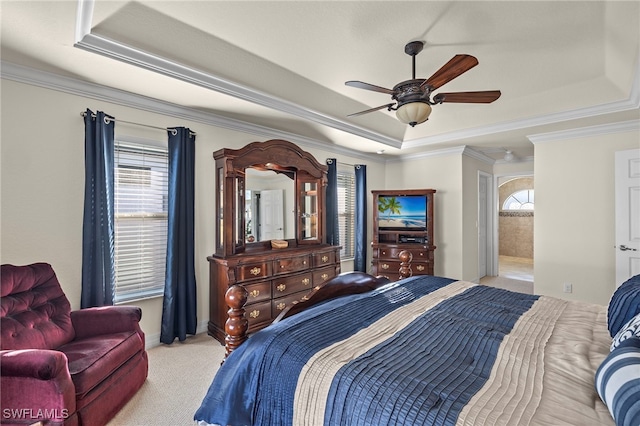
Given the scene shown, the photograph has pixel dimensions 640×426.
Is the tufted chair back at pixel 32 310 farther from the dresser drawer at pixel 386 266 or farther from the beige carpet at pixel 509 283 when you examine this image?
the beige carpet at pixel 509 283

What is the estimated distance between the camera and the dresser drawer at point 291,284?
3521 millimetres

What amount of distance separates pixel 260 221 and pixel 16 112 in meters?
2.31

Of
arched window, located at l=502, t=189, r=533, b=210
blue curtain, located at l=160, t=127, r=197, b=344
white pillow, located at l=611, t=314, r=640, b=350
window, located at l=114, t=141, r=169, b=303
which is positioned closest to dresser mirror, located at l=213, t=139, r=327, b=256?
blue curtain, located at l=160, t=127, r=197, b=344

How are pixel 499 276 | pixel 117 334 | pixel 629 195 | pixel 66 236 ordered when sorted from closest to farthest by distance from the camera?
pixel 117 334, pixel 66 236, pixel 629 195, pixel 499 276

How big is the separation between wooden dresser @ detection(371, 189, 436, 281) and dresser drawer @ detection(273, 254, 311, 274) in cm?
167

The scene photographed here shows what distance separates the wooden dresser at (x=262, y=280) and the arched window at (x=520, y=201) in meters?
7.62

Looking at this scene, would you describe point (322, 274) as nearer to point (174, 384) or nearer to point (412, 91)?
point (174, 384)

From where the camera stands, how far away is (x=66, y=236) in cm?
260

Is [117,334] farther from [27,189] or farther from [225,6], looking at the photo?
[225,6]

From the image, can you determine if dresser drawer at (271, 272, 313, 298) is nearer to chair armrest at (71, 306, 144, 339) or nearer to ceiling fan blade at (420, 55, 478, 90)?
chair armrest at (71, 306, 144, 339)

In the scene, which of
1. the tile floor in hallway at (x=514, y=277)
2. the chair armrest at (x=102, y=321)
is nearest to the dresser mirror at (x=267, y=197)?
the chair armrest at (x=102, y=321)

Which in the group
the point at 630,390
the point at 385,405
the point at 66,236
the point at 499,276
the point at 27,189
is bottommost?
the point at 499,276

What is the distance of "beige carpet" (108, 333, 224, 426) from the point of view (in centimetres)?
204

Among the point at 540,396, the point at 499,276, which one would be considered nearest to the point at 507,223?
the point at 499,276
